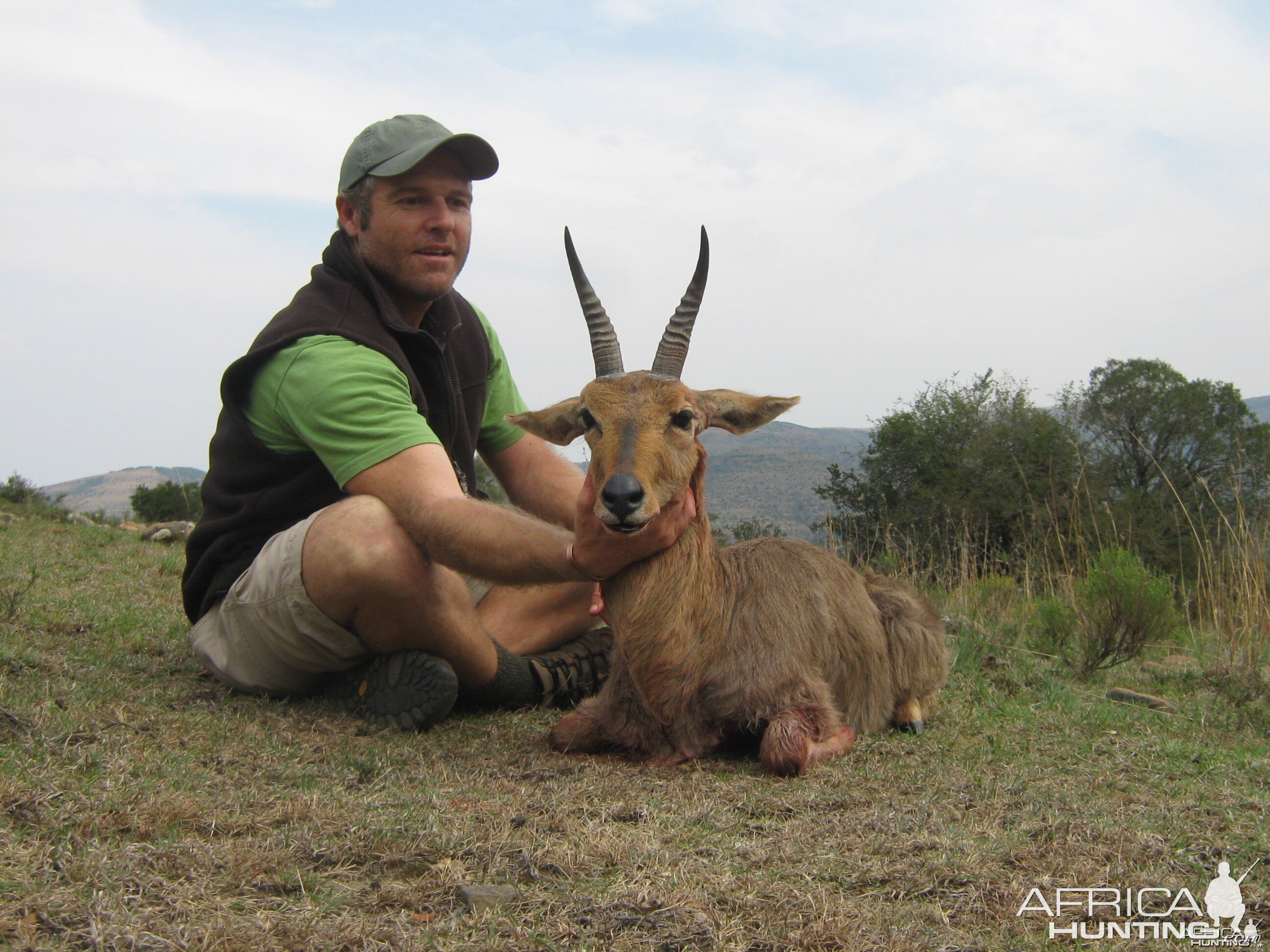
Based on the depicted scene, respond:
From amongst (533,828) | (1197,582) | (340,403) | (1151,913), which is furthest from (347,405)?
(1197,582)

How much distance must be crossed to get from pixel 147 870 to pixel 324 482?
8.70 feet

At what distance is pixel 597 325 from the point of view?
477 cm

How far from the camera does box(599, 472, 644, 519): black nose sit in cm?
386

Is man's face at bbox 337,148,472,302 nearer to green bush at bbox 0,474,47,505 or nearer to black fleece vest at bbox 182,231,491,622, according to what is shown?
black fleece vest at bbox 182,231,491,622

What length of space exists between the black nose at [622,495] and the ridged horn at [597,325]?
933 millimetres

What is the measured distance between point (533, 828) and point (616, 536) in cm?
123

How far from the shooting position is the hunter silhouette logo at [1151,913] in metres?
2.46

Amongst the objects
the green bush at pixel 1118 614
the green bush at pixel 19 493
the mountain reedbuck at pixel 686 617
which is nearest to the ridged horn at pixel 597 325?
the mountain reedbuck at pixel 686 617

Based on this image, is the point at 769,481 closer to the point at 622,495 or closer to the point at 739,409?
the point at 739,409

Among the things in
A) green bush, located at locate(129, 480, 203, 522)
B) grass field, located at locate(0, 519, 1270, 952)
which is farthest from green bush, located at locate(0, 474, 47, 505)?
grass field, located at locate(0, 519, 1270, 952)

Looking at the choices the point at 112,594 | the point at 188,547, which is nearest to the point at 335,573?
the point at 188,547

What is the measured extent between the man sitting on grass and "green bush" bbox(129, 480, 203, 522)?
14387 millimetres

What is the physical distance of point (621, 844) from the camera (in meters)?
2.95

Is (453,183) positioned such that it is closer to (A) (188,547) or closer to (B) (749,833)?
(A) (188,547)
